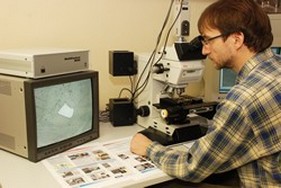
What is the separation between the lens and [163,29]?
87.8 inches

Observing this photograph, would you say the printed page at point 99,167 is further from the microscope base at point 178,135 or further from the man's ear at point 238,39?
the man's ear at point 238,39

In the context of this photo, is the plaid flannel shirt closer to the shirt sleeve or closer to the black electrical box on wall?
the shirt sleeve

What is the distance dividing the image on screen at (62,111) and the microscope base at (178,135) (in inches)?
12.8

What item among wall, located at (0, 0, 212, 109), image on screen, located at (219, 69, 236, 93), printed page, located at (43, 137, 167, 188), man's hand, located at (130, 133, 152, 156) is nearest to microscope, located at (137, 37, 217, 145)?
man's hand, located at (130, 133, 152, 156)

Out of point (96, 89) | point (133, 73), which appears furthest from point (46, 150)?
point (133, 73)

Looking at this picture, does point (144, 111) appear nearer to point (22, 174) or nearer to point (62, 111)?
point (62, 111)

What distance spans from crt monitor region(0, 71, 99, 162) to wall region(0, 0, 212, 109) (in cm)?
44

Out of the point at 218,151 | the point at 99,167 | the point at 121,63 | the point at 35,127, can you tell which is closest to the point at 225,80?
the point at 121,63

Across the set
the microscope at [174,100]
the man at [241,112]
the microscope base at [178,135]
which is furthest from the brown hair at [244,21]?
the microscope base at [178,135]

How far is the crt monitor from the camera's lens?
1.31 m

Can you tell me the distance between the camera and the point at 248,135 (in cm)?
114

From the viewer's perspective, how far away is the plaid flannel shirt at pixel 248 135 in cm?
111

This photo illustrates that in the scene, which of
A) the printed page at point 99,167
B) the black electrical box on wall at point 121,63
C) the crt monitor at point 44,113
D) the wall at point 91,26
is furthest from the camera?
the black electrical box on wall at point 121,63

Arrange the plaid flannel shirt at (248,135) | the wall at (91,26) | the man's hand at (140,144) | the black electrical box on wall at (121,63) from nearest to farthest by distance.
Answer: the plaid flannel shirt at (248,135) < the man's hand at (140,144) < the wall at (91,26) < the black electrical box on wall at (121,63)
